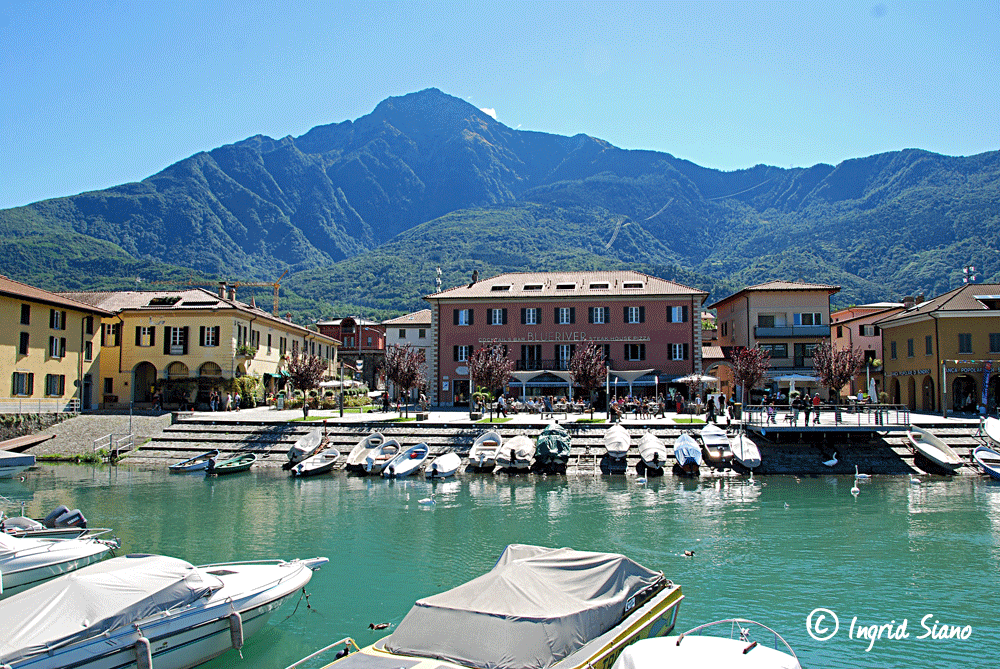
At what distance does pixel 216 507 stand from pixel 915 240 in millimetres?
184443

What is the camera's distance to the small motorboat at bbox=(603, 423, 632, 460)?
3478cm

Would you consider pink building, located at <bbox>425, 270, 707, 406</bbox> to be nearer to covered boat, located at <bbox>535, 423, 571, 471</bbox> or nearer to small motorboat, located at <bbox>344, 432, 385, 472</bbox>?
small motorboat, located at <bbox>344, 432, 385, 472</bbox>

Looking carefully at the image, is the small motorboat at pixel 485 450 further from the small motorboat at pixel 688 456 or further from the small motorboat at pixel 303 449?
the small motorboat at pixel 688 456

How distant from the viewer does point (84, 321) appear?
52.2m

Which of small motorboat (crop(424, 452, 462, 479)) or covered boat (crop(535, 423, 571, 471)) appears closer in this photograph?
small motorboat (crop(424, 452, 462, 479))

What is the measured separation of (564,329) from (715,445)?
2300 centimetres

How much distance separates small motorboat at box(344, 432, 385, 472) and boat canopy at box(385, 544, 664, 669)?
26.2m

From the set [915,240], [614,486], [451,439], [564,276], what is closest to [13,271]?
[564,276]

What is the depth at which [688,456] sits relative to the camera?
33656 millimetres

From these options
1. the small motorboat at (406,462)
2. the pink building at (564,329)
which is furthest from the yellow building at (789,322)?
the small motorboat at (406,462)

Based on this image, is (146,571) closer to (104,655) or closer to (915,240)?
(104,655)

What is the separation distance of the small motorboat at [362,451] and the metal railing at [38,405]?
2272cm

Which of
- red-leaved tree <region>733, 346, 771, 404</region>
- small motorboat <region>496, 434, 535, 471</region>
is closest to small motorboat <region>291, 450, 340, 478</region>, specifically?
small motorboat <region>496, 434, 535, 471</region>

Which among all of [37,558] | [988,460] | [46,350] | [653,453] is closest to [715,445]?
[653,453]
